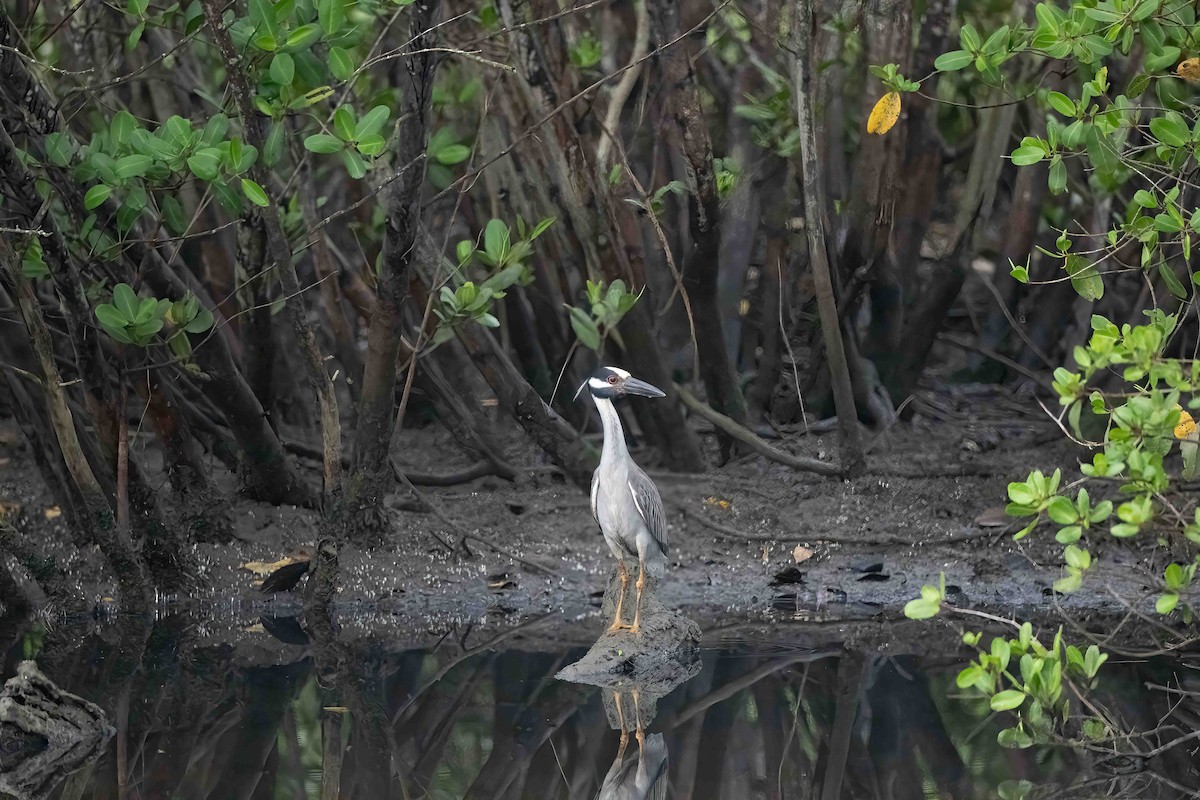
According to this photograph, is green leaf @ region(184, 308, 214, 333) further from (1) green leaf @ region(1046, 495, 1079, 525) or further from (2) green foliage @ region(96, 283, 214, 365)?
(1) green leaf @ region(1046, 495, 1079, 525)

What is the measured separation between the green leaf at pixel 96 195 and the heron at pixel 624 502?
2.40 m

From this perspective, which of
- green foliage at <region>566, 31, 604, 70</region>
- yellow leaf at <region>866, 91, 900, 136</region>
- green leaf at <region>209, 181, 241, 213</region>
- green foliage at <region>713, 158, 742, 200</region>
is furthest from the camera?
green foliage at <region>566, 31, 604, 70</region>

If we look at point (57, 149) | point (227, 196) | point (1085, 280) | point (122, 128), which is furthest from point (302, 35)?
point (1085, 280)

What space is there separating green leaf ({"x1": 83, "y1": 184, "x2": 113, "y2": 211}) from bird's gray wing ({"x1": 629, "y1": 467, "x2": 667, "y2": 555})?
2625 millimetres

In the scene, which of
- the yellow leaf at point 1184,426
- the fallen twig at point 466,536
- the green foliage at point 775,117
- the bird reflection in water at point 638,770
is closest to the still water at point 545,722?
the bird reflection in water at point 638,770

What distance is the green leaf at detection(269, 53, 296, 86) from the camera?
5.62 m

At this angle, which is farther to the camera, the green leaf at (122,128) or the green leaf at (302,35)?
the green leaf at (122,128)

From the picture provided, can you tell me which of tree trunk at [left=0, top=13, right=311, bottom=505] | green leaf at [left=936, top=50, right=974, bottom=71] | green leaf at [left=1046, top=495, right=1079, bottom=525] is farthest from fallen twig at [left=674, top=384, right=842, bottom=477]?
green leaf at [left=1046, top=495, right=1079, bottom=525]

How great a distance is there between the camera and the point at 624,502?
6.62 metres

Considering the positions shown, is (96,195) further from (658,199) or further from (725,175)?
(725,175)

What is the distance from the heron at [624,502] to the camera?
662 centimetres

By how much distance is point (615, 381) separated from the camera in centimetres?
688

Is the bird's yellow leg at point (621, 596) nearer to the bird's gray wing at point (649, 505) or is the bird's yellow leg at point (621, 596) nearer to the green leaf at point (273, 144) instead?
the bird's gray wing at point (649, 505)

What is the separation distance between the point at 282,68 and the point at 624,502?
245cm
